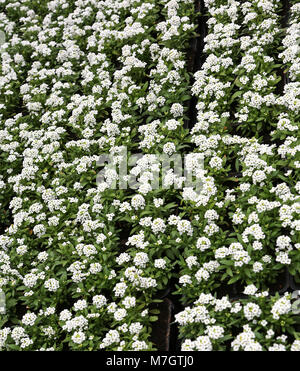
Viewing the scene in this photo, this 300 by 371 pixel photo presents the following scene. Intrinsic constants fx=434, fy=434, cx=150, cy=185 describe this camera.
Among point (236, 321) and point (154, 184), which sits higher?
point (154, 184)

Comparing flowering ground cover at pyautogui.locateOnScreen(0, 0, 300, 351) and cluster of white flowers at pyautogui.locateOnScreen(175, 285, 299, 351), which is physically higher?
flowering ground cover at pyautogui.locateOnScreen(0, 0, 300, 351)

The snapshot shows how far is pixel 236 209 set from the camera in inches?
213

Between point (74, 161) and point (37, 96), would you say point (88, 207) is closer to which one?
point (74, 161)

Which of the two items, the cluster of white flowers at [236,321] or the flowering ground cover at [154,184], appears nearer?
the cluster of white flowers at [236,321]

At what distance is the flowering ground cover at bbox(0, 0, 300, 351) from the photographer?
187 inches

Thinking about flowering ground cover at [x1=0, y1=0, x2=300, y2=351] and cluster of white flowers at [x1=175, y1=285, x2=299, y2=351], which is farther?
flowering ground cover at [x1=0, y1=0, x2=300, y2=351]

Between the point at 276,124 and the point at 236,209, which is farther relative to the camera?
the point at 276,124

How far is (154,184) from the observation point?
594cm

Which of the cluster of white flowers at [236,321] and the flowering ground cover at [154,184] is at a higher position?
the flowering ground cover at [154,184]

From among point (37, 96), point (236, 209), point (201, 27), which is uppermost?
point (201, 27)

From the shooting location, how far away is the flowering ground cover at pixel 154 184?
15.6ft

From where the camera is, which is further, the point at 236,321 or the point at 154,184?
the point at 154,184
